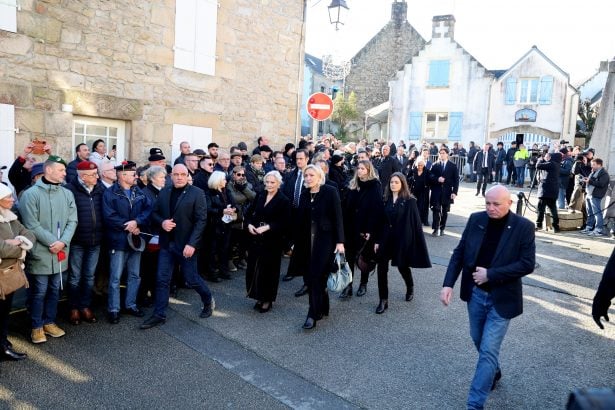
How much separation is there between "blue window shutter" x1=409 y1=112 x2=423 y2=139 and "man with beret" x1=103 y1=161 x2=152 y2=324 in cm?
2690

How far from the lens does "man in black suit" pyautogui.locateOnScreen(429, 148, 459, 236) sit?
443 inches

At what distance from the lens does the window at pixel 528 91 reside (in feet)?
93.4

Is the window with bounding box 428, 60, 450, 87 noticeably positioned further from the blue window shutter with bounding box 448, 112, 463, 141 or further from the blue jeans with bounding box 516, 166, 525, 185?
the blue jeans with bounding box 516, 166, 525, 185

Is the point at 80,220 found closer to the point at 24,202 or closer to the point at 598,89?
the point at 24,202

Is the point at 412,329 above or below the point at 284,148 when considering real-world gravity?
below

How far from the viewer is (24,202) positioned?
5.02 m

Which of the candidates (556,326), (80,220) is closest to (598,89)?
(556,326)

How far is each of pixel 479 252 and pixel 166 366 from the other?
10.2 ft

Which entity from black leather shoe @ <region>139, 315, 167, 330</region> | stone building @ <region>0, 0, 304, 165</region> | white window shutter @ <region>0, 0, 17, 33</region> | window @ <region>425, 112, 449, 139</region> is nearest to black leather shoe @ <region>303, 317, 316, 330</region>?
black leather shoe @ <region>139, 315, 167, 330</region>

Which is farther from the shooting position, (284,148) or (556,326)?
(284,148)

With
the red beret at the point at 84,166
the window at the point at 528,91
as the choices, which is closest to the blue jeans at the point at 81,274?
the red beret at the point at 84,166

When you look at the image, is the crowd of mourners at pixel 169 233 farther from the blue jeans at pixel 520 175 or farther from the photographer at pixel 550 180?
the blue jeans at pixel 520 175

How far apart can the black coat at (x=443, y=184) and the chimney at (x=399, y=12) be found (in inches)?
1180

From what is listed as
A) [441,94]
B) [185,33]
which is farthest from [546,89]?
[185,33]
